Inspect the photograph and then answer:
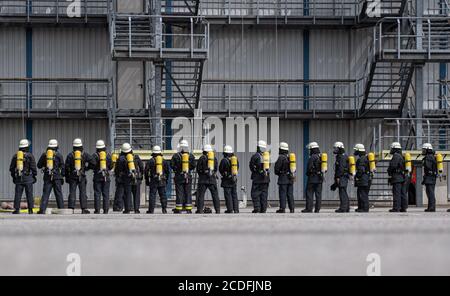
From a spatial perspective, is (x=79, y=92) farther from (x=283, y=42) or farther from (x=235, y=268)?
(x=235, y=268)

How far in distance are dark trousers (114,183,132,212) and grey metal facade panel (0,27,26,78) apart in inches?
424

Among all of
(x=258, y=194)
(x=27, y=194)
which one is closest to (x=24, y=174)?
(x=27, y=194)

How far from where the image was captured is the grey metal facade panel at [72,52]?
4056 cm

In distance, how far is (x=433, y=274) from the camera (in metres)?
12.0

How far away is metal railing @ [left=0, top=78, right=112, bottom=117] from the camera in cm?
4009

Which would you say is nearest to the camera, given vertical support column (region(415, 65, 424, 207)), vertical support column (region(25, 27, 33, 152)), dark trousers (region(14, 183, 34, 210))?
dark trousers (region(14, 183, 34, 210))

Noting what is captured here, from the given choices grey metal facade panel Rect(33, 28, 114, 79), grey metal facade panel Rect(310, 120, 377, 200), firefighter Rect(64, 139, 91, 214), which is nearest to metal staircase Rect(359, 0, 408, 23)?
grey metal facade panel Rect(310, 120, 377, 200)

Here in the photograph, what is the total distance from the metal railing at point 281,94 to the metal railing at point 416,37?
2227 mm

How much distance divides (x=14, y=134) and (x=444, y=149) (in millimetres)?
15289

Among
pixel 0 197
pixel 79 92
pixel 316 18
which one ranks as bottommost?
pixel 0 197

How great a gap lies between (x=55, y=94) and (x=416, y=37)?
12.8 metres

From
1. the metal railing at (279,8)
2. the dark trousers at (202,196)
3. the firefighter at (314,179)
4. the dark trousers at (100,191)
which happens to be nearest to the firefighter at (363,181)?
the firefighter at (314,179)

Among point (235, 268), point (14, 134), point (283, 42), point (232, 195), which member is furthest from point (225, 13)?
point (235, 268)

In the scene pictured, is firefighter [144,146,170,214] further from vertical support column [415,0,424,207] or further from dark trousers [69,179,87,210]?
vertical support column [415,0,424,207]
